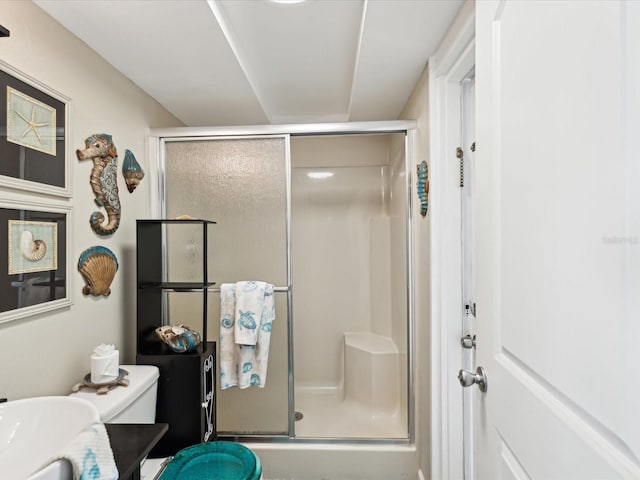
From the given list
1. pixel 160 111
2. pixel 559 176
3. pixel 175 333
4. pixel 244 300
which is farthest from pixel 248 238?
pixel 559 176

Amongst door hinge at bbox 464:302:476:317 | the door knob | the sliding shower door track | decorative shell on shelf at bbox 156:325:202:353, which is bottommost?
the sliding shower door track

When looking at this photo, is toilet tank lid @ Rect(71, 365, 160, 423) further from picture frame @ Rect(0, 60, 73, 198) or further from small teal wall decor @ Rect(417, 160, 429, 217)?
small teal wall decor @ Rect(417, 160, 429, 217)

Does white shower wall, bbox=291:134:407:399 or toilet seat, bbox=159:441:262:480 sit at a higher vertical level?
white shower wall, bbox=291:134:407:399

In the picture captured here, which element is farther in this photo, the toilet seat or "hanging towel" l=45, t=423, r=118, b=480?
the toilet seat

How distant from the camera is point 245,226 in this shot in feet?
7.14

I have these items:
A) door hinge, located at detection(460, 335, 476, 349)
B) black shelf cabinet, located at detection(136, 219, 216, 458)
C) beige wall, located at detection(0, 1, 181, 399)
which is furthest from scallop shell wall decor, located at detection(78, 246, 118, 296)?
door hinge, located at detection(460, 335, 476, 349)

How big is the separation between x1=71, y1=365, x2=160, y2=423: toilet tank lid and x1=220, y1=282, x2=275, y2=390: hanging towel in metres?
0.42

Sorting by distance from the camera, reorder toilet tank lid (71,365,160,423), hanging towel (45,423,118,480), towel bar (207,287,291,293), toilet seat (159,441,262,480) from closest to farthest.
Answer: hanging towel (45,423,118,480) < toilet tank lid (71,365,160,423) < toilet seat (159,441,262,480) < towel bar (207,287,291,293)

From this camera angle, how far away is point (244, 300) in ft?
6.62

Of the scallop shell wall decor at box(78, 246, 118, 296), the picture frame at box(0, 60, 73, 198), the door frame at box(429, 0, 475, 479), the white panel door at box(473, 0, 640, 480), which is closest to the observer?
the white panel door at box(473, 0, 640, 480)

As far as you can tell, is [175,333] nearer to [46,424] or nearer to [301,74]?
[46,424]

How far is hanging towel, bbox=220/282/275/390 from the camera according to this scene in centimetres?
203

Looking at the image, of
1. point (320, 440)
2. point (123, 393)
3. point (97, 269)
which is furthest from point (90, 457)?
point (320, 440)

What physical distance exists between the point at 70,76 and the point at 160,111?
804 millimetres
